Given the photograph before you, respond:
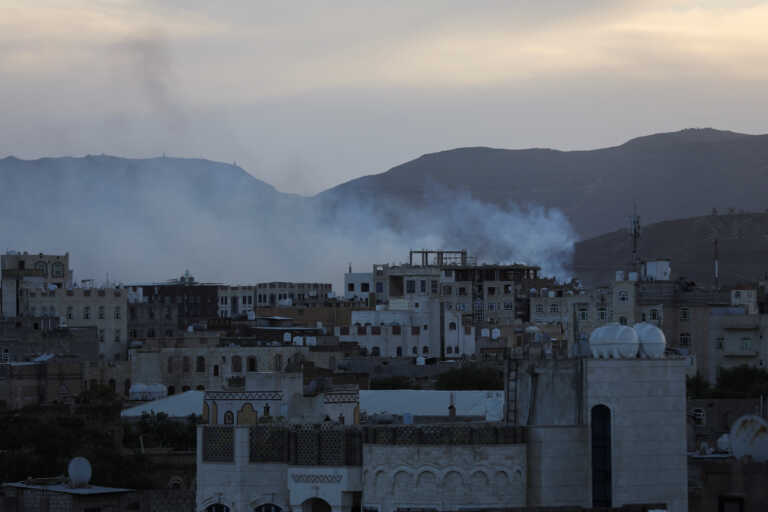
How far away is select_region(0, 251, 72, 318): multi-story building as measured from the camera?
113688mm

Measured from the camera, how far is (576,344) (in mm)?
44125

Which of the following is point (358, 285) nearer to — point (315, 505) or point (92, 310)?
point (92, 310)

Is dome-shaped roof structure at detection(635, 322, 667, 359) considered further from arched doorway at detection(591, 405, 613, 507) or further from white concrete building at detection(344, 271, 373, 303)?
white concrete building at detection(344, 271, 373, 303)

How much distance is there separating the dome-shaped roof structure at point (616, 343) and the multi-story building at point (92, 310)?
7019 cm

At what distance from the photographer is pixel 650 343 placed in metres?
42.7

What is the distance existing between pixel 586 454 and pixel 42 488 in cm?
1603

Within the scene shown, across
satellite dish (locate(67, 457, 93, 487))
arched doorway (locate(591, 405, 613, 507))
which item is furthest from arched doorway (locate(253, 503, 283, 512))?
satellite dish (locate(67, 457, 93, 487))

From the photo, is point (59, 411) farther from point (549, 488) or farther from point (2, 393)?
point (549, 488)

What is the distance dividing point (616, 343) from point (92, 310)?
7367 centimetres

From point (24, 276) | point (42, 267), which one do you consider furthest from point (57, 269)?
point (24, 276)

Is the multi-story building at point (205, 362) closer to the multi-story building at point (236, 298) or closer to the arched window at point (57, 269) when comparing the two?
the arched window at point (57, 269)

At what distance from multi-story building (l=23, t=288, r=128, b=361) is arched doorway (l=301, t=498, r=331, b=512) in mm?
67932

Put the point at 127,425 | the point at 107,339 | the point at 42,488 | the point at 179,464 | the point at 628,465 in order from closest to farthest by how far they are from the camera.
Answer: the point at 628,465 < the point at 42,488 < the point at 179,464 < the point at 127,425 < the point at 107,339

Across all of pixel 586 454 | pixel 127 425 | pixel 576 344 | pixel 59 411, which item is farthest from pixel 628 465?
pixel 59 411
